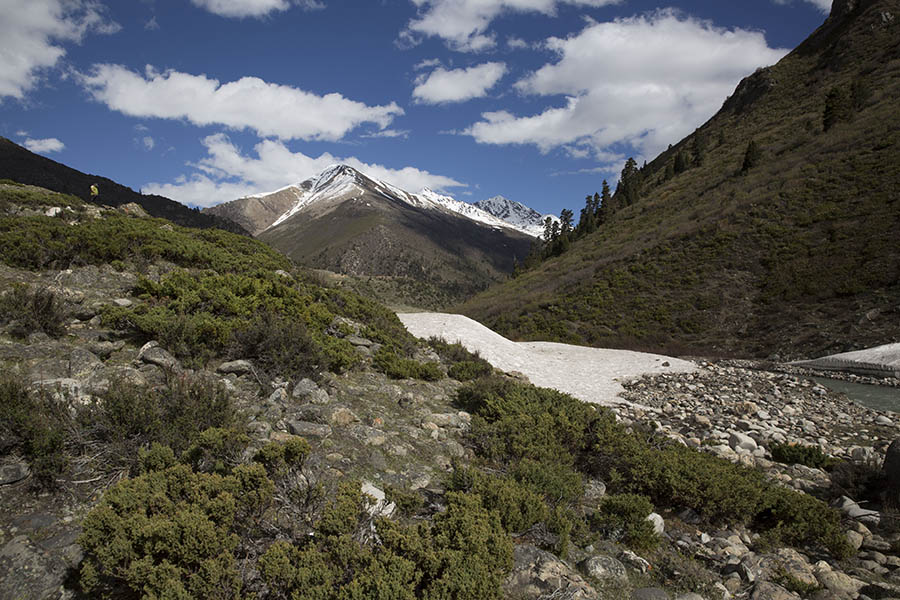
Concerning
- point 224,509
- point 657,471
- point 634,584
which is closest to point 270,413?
point 224,509

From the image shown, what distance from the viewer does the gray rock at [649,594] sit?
3.27 meters

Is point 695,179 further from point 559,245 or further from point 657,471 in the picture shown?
point 657,471

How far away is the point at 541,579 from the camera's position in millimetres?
3186

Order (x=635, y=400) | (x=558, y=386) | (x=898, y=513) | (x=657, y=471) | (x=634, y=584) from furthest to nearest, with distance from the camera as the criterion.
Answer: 1. (x=558, y=386)
2. (x=635, y=400)
3. (x=657, y=471)
4. (x=898, y=513)
5. (x=634, y=584)

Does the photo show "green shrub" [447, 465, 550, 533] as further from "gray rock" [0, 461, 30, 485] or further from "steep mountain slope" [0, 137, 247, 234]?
"steep mountain slope" [0, 137, 247, 234]

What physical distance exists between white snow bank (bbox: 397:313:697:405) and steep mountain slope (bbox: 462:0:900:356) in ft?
18.4

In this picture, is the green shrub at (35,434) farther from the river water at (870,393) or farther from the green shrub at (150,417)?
the river water at (870,393)

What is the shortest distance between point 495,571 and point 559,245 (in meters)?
57.8

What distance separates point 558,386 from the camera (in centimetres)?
1421

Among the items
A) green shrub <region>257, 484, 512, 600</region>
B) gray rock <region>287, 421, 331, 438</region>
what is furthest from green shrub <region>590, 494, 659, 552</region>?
gray rock <region>287, 421, 331, 438</region>

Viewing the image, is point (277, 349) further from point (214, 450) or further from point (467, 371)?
point (467, 371)

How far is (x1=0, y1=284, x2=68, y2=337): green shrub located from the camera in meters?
5.71

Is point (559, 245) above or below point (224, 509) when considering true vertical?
above

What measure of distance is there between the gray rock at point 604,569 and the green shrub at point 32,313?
24.8 feet
